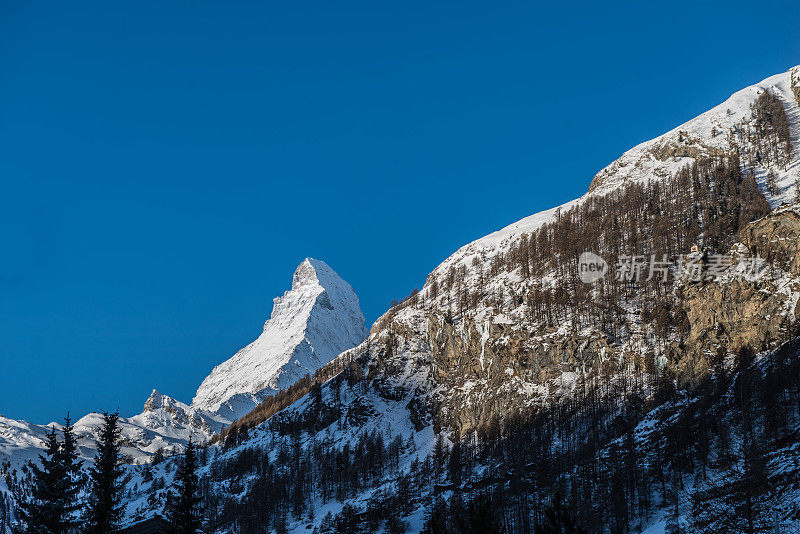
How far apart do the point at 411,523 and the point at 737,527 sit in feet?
426

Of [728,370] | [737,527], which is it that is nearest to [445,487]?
[728,370]

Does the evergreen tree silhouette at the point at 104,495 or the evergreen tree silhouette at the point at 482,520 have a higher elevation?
the evergreen tree silhouette at the point at 104,495

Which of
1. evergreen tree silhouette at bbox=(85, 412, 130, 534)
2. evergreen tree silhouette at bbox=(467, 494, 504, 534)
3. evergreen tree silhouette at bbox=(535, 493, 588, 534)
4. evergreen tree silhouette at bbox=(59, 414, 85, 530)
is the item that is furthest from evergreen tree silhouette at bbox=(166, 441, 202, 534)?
evergreen tree silhouette at bbox=(535, 493, 588, 534)

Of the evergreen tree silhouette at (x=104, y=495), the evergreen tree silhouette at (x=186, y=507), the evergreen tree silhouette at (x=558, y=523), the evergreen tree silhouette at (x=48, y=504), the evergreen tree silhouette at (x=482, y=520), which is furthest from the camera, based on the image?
the evergreen tree silhouette at (x=482, y=520)

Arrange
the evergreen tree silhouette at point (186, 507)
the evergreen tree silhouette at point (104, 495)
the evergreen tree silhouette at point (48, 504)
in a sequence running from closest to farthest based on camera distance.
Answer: the evergreen tree silhouette at point (48, 504)
the evergreen tree silhouette at point (104, 495)
the evergreen tree silhouette at point (186, 507)

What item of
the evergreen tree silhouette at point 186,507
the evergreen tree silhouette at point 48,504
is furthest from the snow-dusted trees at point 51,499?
the evergreen tree silhouette at point 186,507

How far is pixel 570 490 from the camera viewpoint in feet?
486

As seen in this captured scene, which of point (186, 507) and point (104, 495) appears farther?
point (186, 507)

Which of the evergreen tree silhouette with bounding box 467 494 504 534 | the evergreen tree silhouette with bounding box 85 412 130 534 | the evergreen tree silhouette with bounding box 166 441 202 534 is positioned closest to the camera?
the evergreen tree silhouette with bounding box 85 412 130 534

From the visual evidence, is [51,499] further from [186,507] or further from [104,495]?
[186,507]

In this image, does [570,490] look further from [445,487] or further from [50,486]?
[50,486]

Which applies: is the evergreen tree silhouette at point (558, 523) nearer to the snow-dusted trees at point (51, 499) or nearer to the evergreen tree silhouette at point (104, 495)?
the evergreen tree silhouette at point (104, 495)

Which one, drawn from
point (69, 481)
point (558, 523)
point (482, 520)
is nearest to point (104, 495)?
point (69, 481)

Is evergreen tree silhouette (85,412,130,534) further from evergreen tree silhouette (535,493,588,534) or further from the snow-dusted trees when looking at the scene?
evergreen tree silhouette (535,493,588,534)
